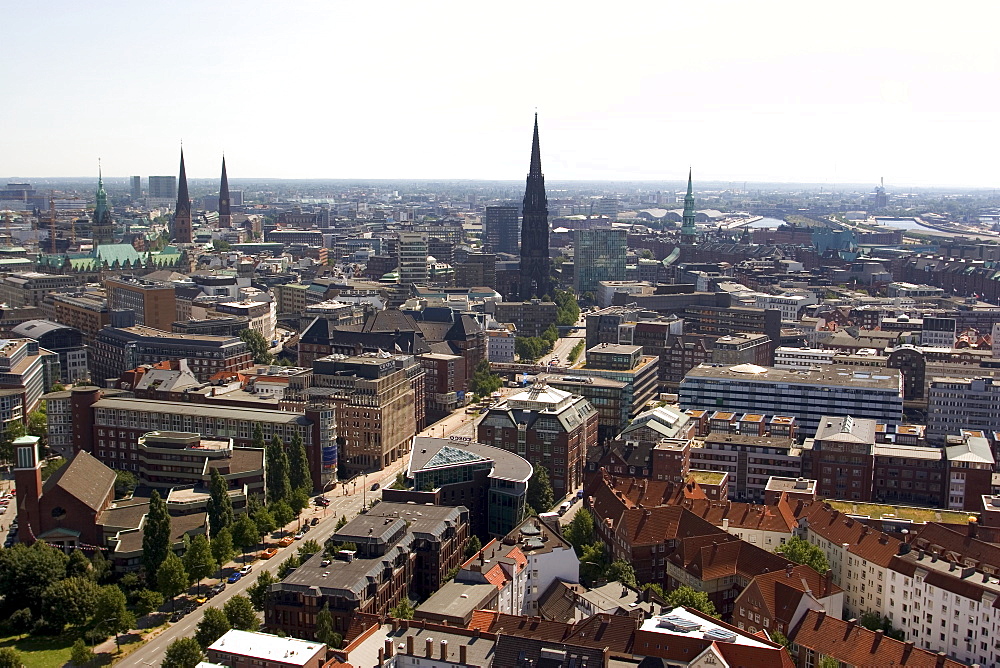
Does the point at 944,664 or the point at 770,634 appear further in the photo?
the point at 770,634

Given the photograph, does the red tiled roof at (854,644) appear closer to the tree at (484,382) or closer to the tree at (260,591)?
the tree at (260,591)

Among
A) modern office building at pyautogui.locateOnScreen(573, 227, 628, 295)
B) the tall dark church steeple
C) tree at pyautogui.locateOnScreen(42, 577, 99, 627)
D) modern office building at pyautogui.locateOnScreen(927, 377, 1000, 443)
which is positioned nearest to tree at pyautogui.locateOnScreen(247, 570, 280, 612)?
tree at pyautogui.locateOnScreen(42, 577, 99, 627)

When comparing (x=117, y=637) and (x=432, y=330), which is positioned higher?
(x=432, y=330)

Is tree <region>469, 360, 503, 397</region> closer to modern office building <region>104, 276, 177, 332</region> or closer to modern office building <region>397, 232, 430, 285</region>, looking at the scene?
modern office building <region>104, 276, 177, 332</region>

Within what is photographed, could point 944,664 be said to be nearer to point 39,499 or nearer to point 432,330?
point 39,499

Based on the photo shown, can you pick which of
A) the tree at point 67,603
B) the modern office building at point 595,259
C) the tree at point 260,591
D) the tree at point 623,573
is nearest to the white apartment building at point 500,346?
the modern office building at point 595,259

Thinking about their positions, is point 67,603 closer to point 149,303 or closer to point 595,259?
point 149,303

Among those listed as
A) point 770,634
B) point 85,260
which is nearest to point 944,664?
point 770,634
